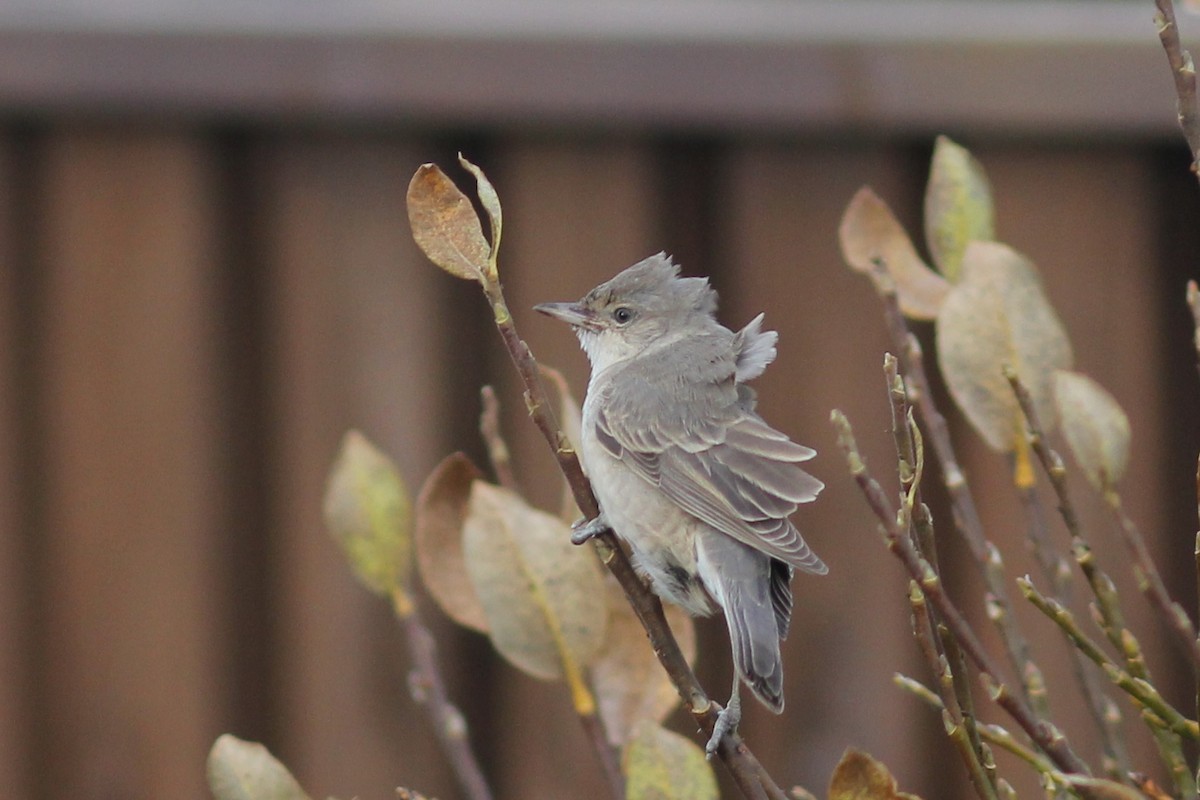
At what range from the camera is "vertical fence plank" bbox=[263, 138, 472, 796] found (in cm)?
362

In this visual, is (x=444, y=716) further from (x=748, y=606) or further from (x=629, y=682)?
(x=748, y=606)

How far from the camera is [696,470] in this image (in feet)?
8.72

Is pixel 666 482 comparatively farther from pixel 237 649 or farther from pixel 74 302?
pixel 74 302

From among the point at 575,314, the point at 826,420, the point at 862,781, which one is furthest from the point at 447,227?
the point at 826,420

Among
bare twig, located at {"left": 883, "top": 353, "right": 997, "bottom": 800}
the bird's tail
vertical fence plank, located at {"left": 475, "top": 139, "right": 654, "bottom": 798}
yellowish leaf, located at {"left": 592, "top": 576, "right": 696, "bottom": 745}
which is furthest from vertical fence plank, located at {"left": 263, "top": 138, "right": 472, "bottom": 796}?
bare twig, located at {"left": 883, "top": 353, "right": 997, "bottom": 800}

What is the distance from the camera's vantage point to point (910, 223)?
368 centimetres

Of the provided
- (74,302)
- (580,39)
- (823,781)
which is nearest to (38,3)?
(74,302)

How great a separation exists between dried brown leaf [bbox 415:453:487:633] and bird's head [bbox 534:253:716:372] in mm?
946

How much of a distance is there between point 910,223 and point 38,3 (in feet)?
7.47

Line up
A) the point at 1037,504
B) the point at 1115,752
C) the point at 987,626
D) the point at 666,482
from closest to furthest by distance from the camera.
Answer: the point at 1115,752 → the point at 1037,504 → the point at 666,482 → the point at 987,626

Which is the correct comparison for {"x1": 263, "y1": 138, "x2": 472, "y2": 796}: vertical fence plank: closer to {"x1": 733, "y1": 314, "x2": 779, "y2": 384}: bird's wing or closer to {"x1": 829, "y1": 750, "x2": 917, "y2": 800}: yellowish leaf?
{"x1": 733, "y1": 314, "x2": 779, "y2": 384}: bird's wing

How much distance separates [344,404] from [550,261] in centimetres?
64

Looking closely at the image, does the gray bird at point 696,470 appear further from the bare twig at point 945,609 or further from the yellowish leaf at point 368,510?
the bare twig at point 945,609

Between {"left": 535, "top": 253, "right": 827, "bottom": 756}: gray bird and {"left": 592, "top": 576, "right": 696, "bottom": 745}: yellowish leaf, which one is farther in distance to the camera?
{"left": 535, "top": 253, "right": 827, "bottom": 756}: gray bird
